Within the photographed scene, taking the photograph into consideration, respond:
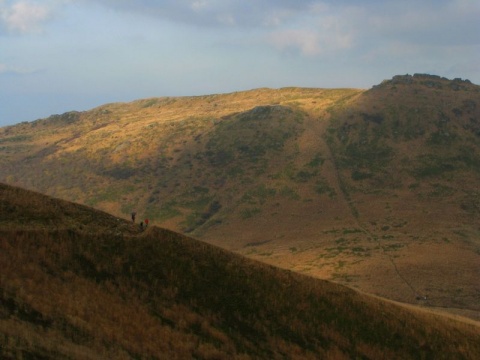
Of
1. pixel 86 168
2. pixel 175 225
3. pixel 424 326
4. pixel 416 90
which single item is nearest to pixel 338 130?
pixel 416 90

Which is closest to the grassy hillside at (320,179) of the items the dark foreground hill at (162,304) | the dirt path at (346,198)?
the dirt path at (346,198)

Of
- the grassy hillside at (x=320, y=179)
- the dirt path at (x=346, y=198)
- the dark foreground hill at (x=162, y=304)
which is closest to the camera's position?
the dark foreground hill at (x=162, y=304)

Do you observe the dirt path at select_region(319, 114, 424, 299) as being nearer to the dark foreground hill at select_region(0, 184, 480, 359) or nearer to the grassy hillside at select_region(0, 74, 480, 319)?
the grassy hillside at select_region(0, 74, 480, 319)

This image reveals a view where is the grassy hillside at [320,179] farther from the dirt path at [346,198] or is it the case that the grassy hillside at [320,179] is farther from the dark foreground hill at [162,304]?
the dark foreground hill at [162,304]

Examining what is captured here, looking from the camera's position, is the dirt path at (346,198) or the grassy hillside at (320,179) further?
the grassy hillside at (320,179)

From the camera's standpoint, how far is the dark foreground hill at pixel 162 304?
18.7 m

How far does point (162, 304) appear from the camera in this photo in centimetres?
2484

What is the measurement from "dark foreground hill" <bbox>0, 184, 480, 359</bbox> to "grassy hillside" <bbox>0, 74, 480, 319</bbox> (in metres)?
39.5

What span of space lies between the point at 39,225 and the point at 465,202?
10768 cm

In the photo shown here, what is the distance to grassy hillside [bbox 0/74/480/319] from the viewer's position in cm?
8675

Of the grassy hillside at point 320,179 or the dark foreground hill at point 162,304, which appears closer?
the dark foreground hill at point 162,304

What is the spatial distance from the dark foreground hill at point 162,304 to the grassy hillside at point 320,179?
1556 inches

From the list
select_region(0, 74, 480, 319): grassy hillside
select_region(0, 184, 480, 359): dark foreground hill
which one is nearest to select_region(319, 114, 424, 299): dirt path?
select_region(0, 74, 480, 319): grassy hillside

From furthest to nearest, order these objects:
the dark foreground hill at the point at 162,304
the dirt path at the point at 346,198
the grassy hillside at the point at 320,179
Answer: the grassy hillside at the point at 320,179 → the dirt path at the point at 346,198 → the dark foreground hill at the point at 162,304
